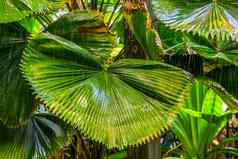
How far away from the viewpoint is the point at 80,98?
3.00 feet

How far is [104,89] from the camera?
0.93 meters

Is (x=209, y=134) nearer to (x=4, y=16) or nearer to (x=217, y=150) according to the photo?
(x=217, y=150)

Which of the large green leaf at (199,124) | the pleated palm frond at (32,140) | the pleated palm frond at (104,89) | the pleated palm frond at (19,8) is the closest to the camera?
the pleated palm frond at (104,89)

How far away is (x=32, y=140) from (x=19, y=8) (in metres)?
0.36

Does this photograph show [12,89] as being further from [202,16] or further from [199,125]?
[199,125]

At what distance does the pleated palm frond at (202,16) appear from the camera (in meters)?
0.95

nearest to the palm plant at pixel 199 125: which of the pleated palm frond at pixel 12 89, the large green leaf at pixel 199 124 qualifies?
the large green leaf at pixel 199 124

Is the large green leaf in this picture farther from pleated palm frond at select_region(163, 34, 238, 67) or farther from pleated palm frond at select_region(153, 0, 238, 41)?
pleated palm frond at select_region(153, 0, 238, 41)

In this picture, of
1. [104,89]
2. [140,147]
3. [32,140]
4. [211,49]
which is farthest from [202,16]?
[32,140]

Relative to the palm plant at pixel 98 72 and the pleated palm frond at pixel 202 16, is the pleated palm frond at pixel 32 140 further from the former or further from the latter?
the pleated palm frond at pixel 202 16

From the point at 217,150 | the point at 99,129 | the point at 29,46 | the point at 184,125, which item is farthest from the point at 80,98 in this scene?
the point at 217,150

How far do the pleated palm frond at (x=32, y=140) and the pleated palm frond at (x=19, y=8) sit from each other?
301 mm

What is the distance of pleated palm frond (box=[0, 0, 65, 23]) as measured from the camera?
0.99 m

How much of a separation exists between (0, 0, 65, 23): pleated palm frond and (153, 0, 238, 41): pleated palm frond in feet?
0.89
